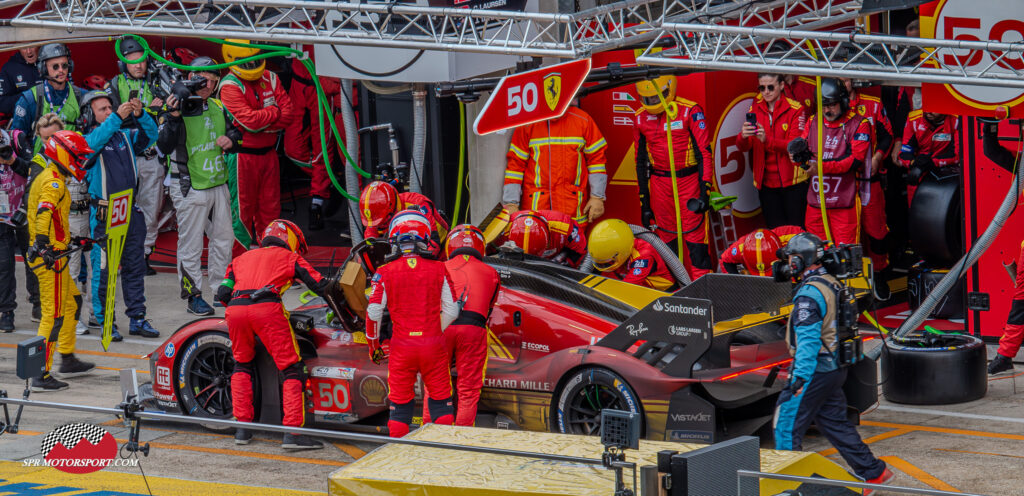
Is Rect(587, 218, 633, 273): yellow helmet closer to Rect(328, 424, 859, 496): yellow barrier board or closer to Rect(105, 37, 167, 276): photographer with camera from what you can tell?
Rect(328, 424, 859, 496): yellow barrier board

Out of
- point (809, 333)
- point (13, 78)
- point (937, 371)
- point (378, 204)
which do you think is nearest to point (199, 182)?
point (13, 78)

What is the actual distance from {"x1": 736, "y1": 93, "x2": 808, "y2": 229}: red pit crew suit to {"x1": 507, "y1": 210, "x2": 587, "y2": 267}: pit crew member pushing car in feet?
9.27

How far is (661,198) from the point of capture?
13.5m

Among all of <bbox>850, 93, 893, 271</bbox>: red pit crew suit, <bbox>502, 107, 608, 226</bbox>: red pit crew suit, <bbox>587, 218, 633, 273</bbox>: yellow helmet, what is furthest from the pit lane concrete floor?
<bbox>502, 107, 608, 226</bbox>: red pit crew suit

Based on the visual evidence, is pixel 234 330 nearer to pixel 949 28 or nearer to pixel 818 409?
pixel 818 409

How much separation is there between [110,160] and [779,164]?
6.24m

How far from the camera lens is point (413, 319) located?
27.9ft

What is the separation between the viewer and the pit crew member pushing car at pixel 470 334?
866 cm

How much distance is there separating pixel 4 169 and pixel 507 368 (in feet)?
20.6

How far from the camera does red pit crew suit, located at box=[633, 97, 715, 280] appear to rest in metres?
13.1

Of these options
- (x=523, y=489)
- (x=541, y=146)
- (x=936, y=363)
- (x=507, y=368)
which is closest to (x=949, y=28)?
(x=936, y=363)

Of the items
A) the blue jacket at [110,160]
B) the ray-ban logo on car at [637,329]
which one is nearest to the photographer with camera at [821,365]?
the ray-ban logo on car at [637,329]

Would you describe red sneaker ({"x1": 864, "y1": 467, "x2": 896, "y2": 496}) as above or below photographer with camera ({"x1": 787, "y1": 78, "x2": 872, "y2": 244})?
below

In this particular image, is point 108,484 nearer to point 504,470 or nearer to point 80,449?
point 80,449
